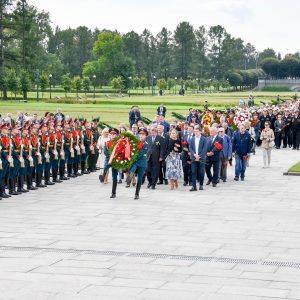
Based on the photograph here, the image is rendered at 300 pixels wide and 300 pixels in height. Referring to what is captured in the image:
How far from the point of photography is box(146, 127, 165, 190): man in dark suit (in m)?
22.8

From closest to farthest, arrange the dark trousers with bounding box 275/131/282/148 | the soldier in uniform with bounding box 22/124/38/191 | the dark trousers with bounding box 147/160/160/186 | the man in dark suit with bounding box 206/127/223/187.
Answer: the soldier in uniform with bounding box 22/124/38/191, the dark trousers with bounding box 147/160/160/186, the man in dark suit with bounding box 206/127/223/187, the dark trousers with bounding box 275/131/282/148

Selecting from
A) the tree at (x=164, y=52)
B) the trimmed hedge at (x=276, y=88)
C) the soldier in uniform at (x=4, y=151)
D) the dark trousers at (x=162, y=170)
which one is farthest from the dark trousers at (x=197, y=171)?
the tree at (x=164, y=52)

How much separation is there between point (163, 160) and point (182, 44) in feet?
496

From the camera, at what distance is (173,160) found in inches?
890

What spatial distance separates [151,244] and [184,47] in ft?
525

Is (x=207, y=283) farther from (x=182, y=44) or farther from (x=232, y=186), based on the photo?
(x=182, y=44)

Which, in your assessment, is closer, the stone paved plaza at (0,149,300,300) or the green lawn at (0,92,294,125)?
the stone paved plaza at (0,149,300,300)

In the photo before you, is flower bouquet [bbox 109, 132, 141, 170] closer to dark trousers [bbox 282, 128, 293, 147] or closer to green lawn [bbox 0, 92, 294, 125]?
dark trousers [bbox 282, 128, 293, 147]

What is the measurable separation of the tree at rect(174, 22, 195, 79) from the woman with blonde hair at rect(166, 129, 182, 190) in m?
149

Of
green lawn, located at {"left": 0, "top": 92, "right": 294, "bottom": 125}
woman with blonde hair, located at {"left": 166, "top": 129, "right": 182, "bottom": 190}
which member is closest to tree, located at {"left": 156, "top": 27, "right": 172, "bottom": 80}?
green lawn, located at {"left": 0, "top": 92, "right": 294, "bottom": 125}

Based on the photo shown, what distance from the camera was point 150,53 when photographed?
173625mm

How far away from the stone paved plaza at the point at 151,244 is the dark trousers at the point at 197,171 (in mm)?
364

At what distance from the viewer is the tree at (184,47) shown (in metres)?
171

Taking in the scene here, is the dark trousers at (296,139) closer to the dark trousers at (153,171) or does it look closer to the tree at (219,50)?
the dark trousers at (153,171)
